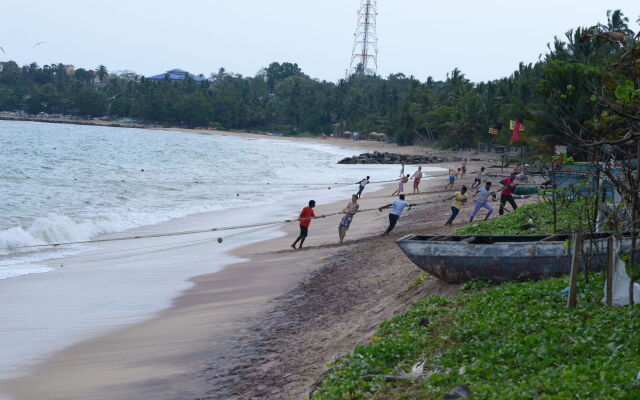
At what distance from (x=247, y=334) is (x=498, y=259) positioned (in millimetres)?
3704

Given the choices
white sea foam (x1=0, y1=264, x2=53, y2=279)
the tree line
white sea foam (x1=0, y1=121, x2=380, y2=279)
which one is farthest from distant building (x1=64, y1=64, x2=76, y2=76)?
white sea foam (x1=0, y1=264, x2=53, y2=279)

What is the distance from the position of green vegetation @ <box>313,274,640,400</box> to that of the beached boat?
3.84 feet

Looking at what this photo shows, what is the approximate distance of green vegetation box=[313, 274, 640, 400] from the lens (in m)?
5.46

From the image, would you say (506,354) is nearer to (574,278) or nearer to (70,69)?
(574,278)

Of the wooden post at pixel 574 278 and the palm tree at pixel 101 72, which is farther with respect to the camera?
the palm tree at pixel 101 72

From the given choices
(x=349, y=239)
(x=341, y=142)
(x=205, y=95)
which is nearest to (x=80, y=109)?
(x=205, y=95)

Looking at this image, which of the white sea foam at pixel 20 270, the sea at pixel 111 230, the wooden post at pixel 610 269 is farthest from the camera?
the white sea foam at pixel 20 270

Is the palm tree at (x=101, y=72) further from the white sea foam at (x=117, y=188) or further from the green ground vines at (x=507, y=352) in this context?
the green ground vines at (x=507, y=352)

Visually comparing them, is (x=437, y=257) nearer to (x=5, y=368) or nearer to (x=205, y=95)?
(x=5, y=368)

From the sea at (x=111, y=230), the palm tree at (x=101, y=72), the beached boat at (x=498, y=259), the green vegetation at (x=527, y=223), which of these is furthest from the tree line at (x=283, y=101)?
the beached boat at (x=498, y=259)

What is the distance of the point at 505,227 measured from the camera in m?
14.5

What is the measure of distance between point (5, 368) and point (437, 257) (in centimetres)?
597

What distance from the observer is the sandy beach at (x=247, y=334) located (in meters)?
7.71

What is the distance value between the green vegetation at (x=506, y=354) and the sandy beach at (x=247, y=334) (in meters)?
0.89
